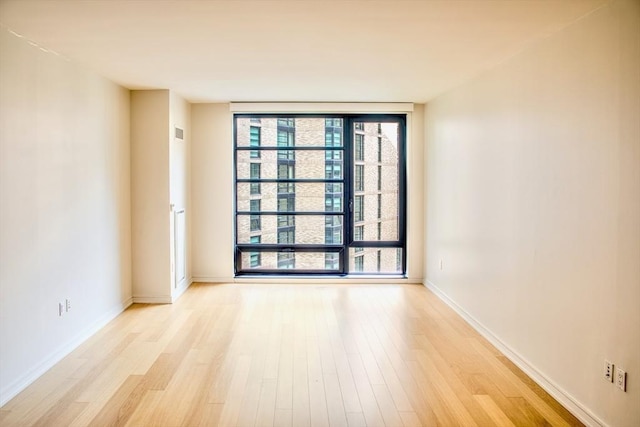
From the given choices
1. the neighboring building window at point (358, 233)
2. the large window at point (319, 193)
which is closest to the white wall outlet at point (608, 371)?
the large window at point (319, 193)

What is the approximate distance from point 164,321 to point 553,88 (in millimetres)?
3871

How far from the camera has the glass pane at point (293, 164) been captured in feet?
19.2

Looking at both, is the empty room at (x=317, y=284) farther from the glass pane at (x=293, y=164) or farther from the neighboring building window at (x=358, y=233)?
the neighboring building window at (x=358, y=233)

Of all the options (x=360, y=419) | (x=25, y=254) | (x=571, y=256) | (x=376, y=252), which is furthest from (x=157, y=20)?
(x=376, y=252)

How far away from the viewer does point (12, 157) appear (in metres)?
2.81

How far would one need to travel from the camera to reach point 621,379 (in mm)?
2207

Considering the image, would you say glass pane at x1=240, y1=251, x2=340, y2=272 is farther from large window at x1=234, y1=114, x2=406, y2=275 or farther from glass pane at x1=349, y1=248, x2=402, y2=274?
glass pane at x1=349, y1=248, x2=402, y2=274

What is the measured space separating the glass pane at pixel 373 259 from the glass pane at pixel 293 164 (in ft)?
3.66

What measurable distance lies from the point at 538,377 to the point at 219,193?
13.9 feet

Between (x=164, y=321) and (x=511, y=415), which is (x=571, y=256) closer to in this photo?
(x=511, y=415)

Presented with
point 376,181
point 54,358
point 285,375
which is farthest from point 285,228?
point 54,358

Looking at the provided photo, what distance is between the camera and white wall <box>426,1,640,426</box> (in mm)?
2191

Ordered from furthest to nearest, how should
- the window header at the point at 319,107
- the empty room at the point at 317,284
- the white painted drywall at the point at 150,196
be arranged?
the window header at the point at 319,107 → the white painted drywall at the point at 150,196 → the empty room at the point at 317,284

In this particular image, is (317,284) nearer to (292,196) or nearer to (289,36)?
(292,196)
